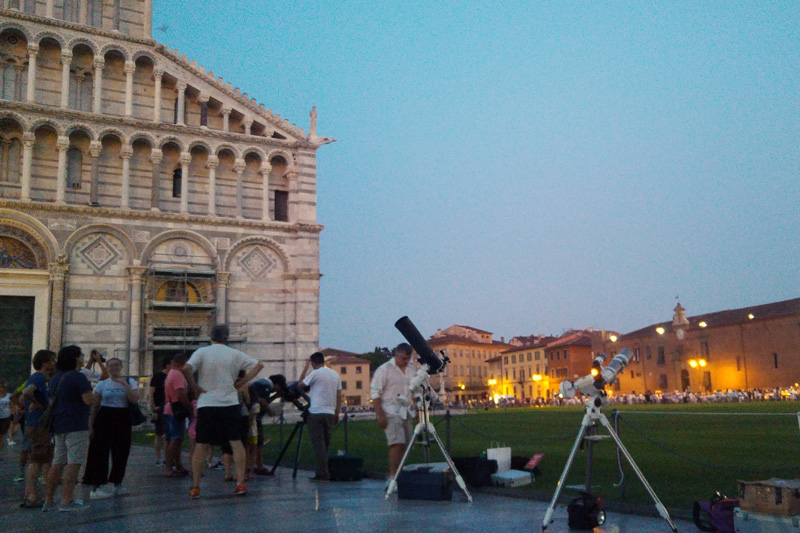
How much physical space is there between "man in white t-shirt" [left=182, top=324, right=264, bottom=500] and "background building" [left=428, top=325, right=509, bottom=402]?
84055mm

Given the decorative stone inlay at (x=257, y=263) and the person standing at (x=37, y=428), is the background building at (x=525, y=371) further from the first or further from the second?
the person standing at (x=37, y=428)

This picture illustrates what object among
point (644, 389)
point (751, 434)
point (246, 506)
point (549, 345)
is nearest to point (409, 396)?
point (246, 506)

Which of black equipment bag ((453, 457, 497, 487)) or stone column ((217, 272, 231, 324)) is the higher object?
stone column ((217, 272, 231, 324))

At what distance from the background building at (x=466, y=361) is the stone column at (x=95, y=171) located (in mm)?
66912

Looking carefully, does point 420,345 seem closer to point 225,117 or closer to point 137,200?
point 137,200

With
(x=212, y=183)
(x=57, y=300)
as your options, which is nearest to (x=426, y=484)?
(x=57, y=300)

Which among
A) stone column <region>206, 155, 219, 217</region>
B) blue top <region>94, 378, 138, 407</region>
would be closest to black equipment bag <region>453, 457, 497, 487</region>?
blue top <region>94, 378, 138, 407</region>

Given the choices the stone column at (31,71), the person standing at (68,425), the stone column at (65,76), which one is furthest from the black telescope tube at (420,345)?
the stone column at (31,71)

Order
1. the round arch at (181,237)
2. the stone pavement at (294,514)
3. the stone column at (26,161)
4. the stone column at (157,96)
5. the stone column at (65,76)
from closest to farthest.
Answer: the stone pavement at (294,514) < the stone column at (26,161) < the stone column at (65,76) < the round arch at (181,237) < the stone column at (157,96)

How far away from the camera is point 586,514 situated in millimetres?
6355

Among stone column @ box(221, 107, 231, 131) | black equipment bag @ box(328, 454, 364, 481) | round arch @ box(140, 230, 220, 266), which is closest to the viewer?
black equipment bag @ box(328, 454, 364, 481)

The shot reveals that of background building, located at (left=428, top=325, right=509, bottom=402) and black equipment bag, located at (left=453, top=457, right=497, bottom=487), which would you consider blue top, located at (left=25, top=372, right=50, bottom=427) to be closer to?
black equipment bag, located at (left=453, top=457, right=497, bottom=487)

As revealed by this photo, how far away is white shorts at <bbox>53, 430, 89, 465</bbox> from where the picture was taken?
25.6 ft

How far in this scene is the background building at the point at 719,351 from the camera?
2451 inches
